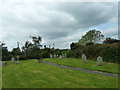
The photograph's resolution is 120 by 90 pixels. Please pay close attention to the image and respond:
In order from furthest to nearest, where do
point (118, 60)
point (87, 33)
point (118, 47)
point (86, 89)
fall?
point (87, 33), point (118, 47), point (118, 60), point (86, 89)

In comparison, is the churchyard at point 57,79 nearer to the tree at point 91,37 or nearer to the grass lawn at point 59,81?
the grass lawn at point 59,81

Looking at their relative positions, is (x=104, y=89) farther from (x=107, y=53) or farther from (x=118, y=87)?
(x=107, y=53)

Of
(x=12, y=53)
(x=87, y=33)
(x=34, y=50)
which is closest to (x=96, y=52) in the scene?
(x=87, y=33)

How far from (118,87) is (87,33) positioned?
44412 mm

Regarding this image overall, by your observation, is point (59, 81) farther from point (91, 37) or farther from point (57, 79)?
point (91, 37)

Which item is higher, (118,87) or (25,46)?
(25,46)

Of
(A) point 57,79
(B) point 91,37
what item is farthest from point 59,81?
(B) point 91,37

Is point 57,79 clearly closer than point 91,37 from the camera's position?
Yes

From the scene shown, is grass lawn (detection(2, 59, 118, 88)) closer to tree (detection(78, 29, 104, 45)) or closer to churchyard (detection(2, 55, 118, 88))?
churchyard (detection(2, 55, 118, 88))

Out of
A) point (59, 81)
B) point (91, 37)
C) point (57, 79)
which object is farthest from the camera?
point (91, 37)

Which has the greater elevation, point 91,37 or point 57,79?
point 91,37

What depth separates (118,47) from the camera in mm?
20703

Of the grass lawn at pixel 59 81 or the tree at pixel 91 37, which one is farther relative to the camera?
the tree at pixel 91 37

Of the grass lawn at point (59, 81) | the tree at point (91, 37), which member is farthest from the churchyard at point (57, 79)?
the tree at point (91, 37)
